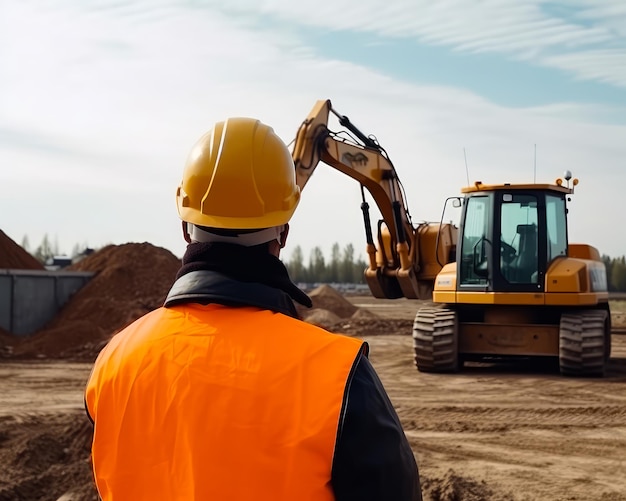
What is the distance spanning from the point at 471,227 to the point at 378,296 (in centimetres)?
354

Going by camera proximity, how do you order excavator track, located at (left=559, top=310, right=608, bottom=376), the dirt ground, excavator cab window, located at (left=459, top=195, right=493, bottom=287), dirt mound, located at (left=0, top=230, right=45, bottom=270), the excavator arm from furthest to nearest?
dirt mound, located at (left=0, top=230, right=45, bottom=270) < the excavator arm < excavator cab window, located at (left=459, top=195, right=493, bottom=287) < excavator track, located at (left=559, top=310, right=608, bottom=376) < the dirt ground

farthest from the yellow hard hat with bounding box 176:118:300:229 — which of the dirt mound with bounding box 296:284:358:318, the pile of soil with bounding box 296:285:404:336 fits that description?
the dirt mound with bounding box 296:284:358:318

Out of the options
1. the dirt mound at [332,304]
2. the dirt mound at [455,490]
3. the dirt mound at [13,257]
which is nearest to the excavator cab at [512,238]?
the dirt mound at [455,490]

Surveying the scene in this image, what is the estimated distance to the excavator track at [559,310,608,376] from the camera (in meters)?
11.5

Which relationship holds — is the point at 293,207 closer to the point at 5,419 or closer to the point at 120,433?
the point at 120,433

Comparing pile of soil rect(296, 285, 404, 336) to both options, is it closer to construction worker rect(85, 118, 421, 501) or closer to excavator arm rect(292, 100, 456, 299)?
excavator arm rect(292, 100, 456, 299)

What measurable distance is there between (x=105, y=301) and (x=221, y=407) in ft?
57.4

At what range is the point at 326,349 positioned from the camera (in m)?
1.73

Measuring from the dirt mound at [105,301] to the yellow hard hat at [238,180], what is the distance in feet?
46.5

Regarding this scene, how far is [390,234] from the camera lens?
15062mm

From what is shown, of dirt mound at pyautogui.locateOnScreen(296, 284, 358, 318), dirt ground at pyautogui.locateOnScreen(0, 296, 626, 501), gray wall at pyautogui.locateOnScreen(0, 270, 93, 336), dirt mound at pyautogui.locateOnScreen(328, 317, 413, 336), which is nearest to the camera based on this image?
dirt ground at pyautogui.locateOnScreen(0, 296, 626, 501)

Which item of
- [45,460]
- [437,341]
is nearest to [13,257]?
[437,341]

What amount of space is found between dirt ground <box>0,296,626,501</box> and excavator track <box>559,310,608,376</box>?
0.68ft

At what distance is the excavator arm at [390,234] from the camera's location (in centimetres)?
1410
